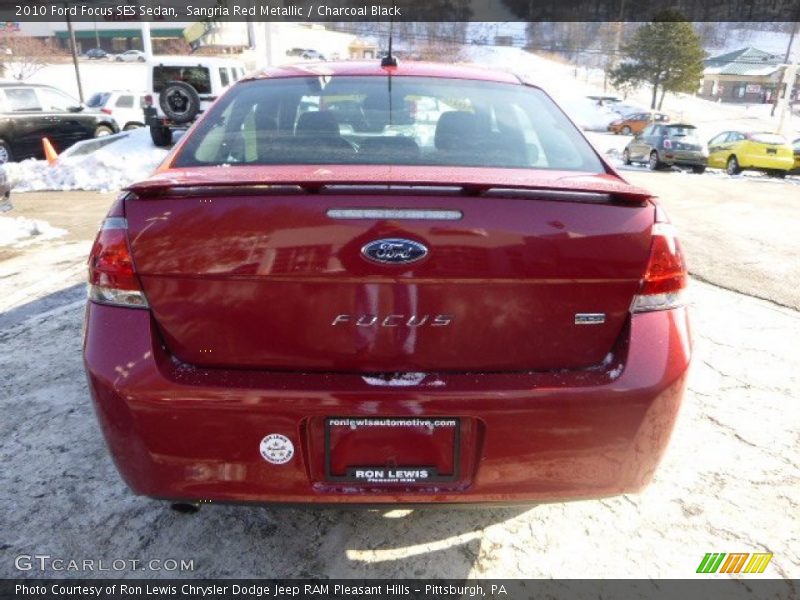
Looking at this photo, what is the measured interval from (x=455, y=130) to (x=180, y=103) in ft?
8.94

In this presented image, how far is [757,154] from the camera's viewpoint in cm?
1725

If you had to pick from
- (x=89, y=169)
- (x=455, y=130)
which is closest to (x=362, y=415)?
(x=455, y=130)

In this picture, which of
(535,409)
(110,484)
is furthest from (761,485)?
(110,484)

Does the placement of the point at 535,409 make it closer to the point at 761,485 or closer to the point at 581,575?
the point at 581,575

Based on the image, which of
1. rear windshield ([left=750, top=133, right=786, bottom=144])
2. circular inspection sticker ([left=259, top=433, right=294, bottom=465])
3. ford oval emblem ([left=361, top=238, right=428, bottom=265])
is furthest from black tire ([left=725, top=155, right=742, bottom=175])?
circular inspection sticker ([left=259, top=433, right=294, bottom=465])

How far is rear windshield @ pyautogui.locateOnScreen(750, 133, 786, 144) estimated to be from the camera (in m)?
17.2

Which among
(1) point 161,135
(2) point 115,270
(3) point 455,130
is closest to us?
(2) point 115,270

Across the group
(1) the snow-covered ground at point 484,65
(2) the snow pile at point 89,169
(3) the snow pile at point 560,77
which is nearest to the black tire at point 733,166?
(1) the snow-covered ground at point 484,65

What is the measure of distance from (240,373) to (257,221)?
0.43 metres

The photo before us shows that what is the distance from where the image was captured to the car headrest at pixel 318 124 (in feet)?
7.52

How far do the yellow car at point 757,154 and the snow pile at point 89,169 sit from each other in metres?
16.0

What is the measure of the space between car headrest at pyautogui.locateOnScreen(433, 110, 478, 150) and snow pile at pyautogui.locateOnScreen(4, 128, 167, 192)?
927 centimetres

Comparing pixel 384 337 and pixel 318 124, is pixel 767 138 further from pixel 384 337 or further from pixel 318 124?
pixel 384 337

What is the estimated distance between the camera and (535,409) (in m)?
1.63
